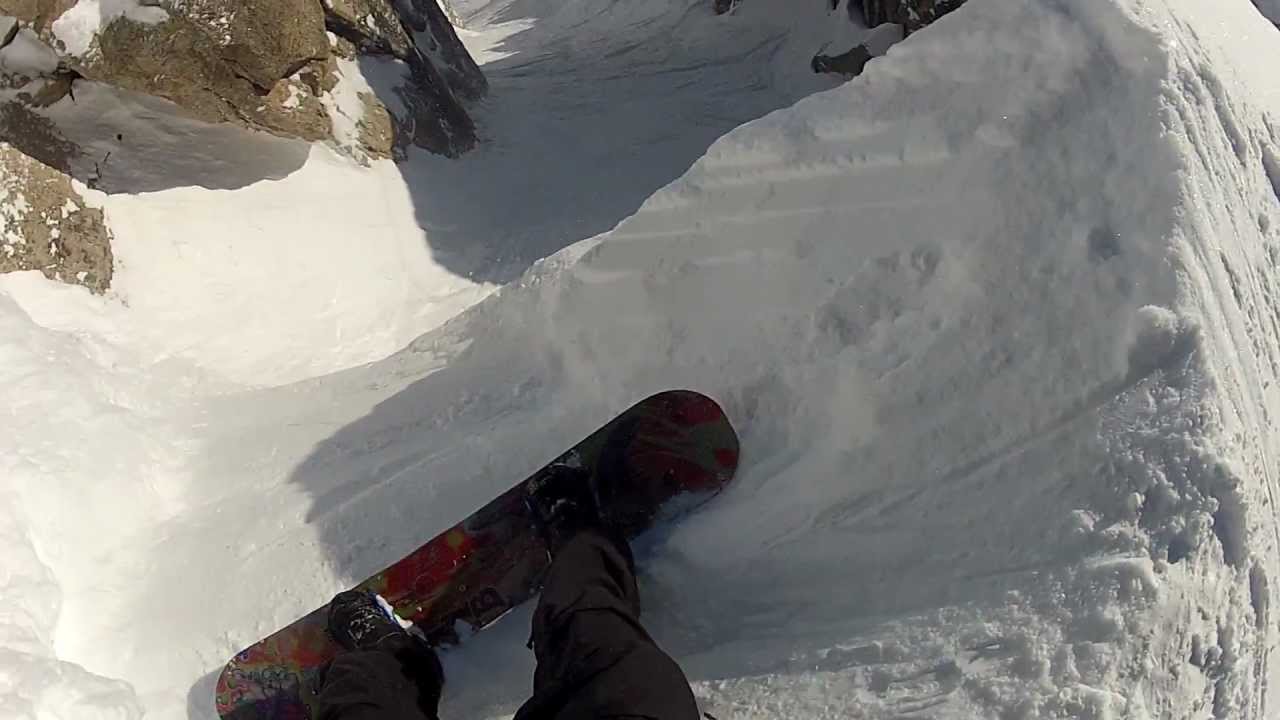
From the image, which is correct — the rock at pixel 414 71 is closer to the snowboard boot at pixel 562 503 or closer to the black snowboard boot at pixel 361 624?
the snowboard boot at pixel 562 503

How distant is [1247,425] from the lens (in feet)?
5.75

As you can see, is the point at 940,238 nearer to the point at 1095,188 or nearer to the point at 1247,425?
the point at 1095,188

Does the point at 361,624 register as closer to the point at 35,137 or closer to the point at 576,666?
the point at 576,666

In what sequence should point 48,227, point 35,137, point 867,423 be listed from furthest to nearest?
point 35,137, point 48,227, point 867,423

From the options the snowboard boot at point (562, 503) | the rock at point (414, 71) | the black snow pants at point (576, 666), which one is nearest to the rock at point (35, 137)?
the rock at point (414, 71)

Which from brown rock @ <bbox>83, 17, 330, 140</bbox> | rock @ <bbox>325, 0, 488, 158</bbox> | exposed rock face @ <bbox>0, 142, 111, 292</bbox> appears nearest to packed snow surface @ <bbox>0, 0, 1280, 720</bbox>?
exposed rock face @ <bbox>0, 142, 111, 292</bbox>

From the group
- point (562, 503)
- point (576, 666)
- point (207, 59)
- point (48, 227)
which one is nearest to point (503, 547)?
point (562, 503)

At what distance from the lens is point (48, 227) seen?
3.53 metres

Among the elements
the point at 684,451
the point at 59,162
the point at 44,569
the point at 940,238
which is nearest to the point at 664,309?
the point at 684,451

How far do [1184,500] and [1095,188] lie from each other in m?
0.68

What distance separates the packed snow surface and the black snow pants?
0.19 meters

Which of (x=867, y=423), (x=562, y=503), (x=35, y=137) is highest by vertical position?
(x=35, y=137)

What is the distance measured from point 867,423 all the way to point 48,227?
11.1 ft

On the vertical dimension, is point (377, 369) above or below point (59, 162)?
below
